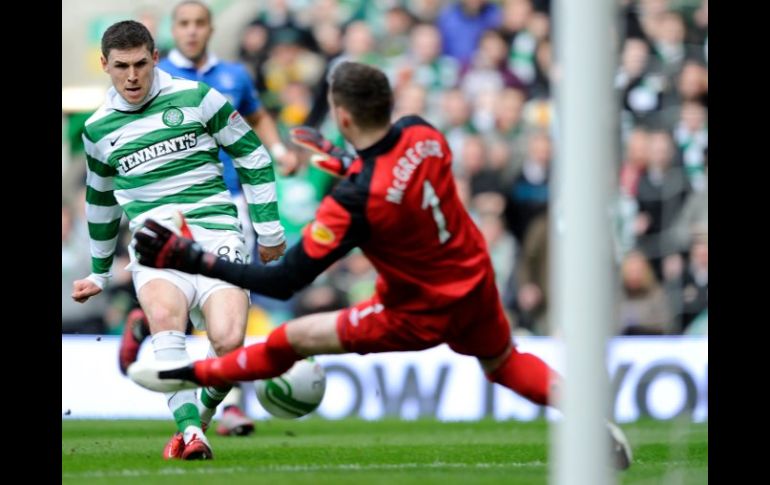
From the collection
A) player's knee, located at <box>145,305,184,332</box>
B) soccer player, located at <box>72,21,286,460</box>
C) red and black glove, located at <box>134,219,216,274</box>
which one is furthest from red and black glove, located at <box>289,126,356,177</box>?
player's knee, located at <box>145,305,184,332</box>

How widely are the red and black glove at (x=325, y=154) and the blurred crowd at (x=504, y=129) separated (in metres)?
6.39

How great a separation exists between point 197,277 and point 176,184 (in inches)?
21.2

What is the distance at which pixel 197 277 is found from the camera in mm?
8461

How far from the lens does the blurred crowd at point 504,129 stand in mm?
13773

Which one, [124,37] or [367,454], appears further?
[367,454]

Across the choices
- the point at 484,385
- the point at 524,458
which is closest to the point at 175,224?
the point at 524,458

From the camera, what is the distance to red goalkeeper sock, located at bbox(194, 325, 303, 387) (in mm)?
7168

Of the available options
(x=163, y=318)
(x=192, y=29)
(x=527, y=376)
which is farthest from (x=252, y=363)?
(x=192, y=29)

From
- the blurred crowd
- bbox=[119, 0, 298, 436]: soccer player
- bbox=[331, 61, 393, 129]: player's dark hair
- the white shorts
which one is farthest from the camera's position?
the blurred crowd

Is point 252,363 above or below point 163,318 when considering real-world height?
below

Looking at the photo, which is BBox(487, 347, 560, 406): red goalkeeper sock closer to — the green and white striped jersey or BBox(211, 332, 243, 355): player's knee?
BBox(211, 332, 243, 355): player's knee

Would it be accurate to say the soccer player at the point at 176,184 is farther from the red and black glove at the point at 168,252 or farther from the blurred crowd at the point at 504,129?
Result: the blurred crowd at the point at 504,129

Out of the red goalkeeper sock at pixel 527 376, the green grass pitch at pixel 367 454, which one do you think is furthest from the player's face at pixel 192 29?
the red goalkeeper sock at pixel 527 376

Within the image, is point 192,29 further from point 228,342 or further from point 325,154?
point 325,154
